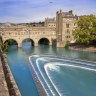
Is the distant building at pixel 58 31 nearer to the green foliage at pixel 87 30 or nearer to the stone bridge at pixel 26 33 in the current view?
the stone bridge at pixel 26 33

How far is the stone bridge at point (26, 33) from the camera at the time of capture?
151 ft

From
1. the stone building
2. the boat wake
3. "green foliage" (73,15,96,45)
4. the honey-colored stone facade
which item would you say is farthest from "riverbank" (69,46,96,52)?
the boat wake

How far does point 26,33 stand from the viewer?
4766cm

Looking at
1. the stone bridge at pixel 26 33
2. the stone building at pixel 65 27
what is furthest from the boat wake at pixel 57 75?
the stone bridge at pixel 26 33

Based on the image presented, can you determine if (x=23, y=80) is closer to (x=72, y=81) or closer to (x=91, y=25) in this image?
(x=72, y=81)

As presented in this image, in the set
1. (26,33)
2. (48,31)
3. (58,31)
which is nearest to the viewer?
(26,33)

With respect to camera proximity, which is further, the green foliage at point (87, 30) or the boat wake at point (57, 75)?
the green foliage at point (87, 30)

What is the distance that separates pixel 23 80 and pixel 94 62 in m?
12.9

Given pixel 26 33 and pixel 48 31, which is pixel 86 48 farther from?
pixel 26 33

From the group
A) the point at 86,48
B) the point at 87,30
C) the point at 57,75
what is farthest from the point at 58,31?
the point at 57,75

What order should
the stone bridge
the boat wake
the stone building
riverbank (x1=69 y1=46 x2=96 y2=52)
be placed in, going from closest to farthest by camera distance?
the boat wake, riverbank (x1=69 y1=46 x2=96 y2=52), the stone bridge, the stone building

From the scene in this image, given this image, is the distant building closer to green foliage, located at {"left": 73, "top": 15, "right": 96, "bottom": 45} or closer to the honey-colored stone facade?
the honey-colored stone facade

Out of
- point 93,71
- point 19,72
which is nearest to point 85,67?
point 93,71

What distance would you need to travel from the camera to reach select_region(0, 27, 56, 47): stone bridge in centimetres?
4609
